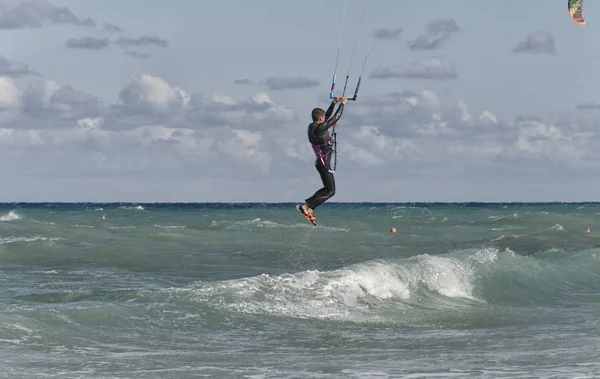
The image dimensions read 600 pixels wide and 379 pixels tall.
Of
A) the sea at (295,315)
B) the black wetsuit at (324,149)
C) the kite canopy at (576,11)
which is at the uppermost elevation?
the kite canopy at (576,11)

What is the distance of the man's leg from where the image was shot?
53.6ft

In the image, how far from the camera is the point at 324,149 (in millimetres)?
16125

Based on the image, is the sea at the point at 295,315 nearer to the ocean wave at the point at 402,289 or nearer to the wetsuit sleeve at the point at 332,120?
the ocean wave at the point at 402,289

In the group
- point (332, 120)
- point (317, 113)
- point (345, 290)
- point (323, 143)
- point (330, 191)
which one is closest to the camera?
point (332, 120)

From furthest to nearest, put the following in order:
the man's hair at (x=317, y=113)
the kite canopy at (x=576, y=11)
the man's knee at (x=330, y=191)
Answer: the kite canopy at (x=576, y=11) < the man's knee at (x=330, y=191) < the man's hair at (x=317, y=113)

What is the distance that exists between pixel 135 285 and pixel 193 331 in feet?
23.5

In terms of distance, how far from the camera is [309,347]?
1456 centimetres

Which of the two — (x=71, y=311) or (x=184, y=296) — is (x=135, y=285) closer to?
(x=184, y=296)

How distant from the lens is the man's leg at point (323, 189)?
53.6ft

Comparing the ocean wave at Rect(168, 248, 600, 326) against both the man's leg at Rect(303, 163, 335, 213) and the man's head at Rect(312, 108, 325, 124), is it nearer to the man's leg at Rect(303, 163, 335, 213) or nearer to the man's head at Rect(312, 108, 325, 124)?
the man's leg at Rect(303, 163, 335, 213)

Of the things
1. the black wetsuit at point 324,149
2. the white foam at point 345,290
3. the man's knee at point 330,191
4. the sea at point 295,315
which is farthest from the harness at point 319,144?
the white foam at point 345,290

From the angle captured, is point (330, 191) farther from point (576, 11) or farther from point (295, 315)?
point (576, 11)

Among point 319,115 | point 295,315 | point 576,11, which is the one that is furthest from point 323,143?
point 576,11

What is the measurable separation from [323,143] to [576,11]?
17.0 feet
